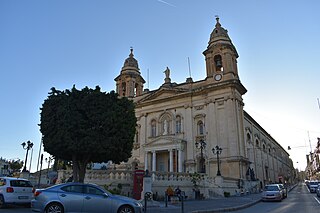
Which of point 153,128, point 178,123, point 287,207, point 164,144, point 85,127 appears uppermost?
point 178,123

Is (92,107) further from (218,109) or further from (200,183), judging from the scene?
(218,109)

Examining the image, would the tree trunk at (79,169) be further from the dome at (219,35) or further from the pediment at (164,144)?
the dome at (219,35)

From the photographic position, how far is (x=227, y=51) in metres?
38.1

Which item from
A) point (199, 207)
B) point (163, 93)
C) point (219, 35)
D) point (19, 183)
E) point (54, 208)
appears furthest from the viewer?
point (163, 93)

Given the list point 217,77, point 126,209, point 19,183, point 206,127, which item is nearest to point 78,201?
point 126,209

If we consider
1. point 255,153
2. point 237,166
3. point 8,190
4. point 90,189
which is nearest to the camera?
A: point 90,189

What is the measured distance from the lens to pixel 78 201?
391 inches

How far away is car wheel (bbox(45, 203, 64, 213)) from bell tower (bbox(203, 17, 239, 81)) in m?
30.7

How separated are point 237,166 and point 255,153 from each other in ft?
45.8

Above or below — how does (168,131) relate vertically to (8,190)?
above

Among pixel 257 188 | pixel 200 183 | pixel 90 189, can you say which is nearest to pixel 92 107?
pixel 90 189

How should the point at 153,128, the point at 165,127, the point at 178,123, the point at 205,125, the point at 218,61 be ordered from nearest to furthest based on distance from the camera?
the point at 205,125, the point at 218,61, the point at 178,123, the point at 165,127, the point at 153,128

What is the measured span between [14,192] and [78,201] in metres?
5.11

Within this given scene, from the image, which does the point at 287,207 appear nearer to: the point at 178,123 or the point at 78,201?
the point at 78,201
